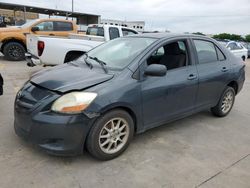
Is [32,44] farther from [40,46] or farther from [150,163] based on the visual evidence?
[150,163]

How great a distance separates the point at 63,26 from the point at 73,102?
30.6 feet

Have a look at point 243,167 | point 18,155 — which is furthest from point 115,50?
point 243,167

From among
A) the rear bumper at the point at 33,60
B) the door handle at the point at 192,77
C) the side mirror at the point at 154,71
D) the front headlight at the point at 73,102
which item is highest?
the side mirror at the point at 154,71

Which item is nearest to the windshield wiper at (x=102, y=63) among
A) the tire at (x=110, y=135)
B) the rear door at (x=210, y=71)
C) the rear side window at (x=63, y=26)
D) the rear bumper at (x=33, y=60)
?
the tire at (x=110, y=135)

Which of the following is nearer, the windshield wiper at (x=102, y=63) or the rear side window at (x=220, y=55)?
the windshield wiper at (x=102, y=63)

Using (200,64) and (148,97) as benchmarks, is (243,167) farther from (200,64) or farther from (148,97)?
(200,64)

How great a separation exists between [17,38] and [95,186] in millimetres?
9327

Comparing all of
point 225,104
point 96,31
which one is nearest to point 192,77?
point 225,104

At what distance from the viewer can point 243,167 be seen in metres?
3.05

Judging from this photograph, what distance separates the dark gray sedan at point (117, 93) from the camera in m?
2.69

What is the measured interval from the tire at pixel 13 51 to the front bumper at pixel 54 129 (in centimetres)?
855

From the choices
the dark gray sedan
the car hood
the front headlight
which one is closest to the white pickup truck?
the dark gray sedan

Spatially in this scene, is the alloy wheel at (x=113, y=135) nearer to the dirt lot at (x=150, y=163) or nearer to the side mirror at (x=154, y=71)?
the dirt lot at (x=150, y=163)

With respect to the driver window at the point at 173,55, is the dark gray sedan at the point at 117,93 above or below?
below
